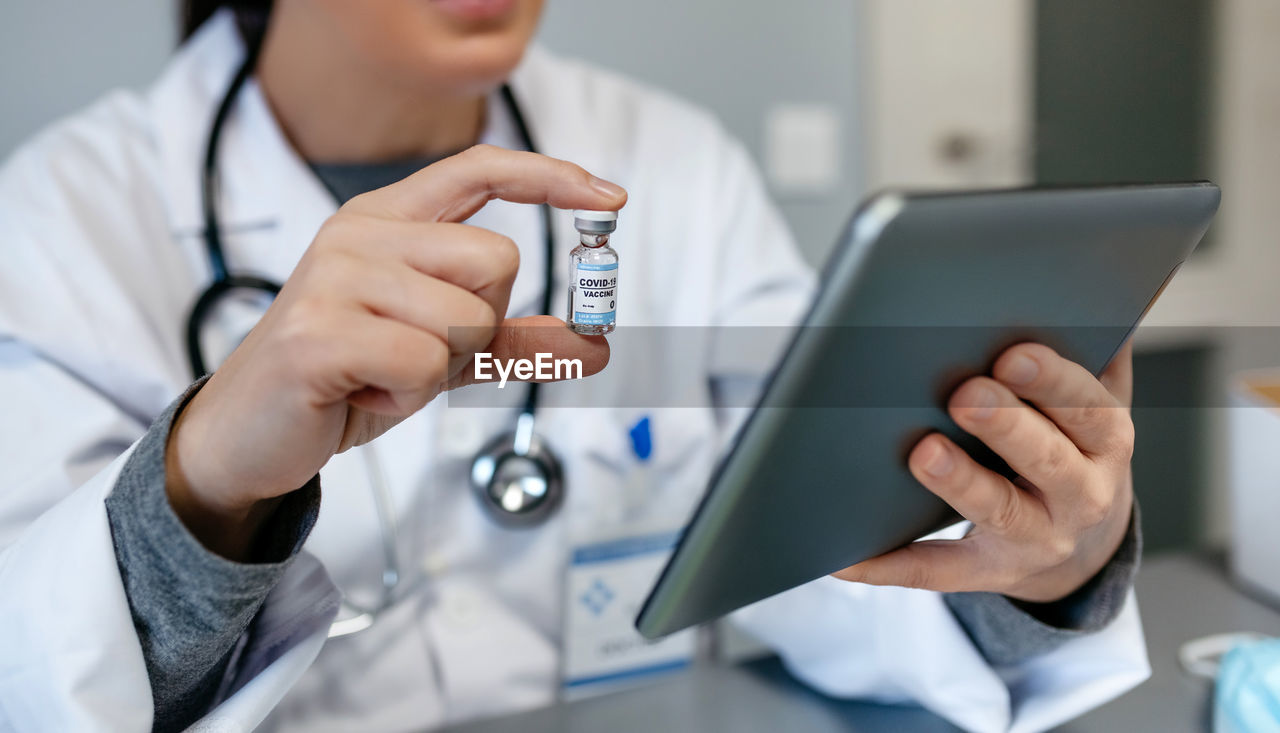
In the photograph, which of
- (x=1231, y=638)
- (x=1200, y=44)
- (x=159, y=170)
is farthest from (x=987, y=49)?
(x=159, y=170)

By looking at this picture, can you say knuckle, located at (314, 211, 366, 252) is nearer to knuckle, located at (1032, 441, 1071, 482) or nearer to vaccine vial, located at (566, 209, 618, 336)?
vaccine vial, located at (566, 209, 618, 336)

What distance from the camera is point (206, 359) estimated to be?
731 mm

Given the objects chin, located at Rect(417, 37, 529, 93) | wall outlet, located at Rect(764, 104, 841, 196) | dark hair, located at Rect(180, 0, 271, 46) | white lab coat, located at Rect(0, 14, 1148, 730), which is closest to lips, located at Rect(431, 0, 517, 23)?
chin, located at Rect(417, 37, 529, 93)

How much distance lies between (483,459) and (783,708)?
302mm

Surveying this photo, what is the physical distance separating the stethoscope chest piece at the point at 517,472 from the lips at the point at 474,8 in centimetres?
30

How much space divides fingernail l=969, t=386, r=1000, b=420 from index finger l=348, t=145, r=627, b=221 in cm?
18

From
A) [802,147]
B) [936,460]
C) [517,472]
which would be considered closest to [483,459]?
[517,472]

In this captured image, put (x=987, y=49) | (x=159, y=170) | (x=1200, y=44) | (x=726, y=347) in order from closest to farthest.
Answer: (x=159, y=170), (x=726, y=347), (x=987, y=49), (x=1200, y=44)

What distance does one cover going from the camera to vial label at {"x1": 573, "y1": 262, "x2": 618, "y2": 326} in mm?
424

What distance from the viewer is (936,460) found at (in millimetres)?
427

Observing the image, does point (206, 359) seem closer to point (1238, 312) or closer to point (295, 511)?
point (295, 511)

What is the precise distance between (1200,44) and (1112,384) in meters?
1.52

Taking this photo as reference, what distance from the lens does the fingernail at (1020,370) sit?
1.36ft

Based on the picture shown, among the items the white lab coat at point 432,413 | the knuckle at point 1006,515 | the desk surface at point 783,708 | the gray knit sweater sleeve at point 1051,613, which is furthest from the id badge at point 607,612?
the knuckle at point 1006,515
